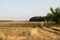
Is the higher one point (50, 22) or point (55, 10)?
point (55, 10)

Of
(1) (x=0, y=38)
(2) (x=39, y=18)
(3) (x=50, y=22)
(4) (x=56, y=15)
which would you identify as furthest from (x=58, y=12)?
(1) (x=0, y=38)

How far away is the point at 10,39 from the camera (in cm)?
1041

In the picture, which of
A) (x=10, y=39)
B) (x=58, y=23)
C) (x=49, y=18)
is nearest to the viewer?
(x=10, y=39)

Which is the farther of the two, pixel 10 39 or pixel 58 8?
pixel 58 8

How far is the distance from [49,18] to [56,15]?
155cm

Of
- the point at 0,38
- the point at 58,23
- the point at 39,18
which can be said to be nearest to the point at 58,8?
the point at 58,23

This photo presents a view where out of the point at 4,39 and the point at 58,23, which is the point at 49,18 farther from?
the point at 4,39

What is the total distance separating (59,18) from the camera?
30422 mm

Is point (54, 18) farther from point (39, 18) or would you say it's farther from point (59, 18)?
point (39, 18)

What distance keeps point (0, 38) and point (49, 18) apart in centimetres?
2172

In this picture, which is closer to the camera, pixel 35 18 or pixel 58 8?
pixel 58 8

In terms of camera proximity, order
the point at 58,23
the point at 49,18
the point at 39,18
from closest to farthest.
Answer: the point at 58,23 < the point at 49,18 < the point at 39,18

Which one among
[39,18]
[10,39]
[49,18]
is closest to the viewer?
[10,39]

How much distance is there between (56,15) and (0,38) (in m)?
21.0
